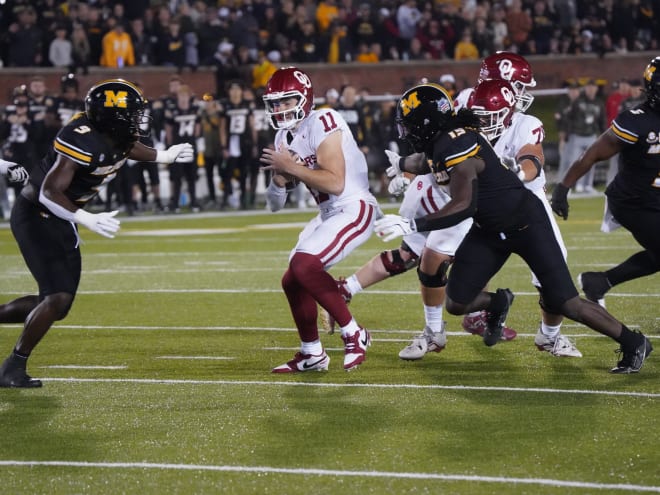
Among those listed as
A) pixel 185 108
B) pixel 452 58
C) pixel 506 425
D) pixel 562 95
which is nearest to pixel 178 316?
pixel 506 425

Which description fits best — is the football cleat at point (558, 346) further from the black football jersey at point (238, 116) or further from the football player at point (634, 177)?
the black football jersey at point (238, 116)

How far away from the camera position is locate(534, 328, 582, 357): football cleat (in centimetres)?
675

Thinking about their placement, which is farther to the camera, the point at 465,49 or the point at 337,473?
the point at 465,49

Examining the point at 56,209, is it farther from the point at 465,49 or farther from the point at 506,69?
the point at 465,49

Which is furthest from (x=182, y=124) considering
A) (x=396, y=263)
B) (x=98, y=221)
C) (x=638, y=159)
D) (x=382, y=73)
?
(x=98, y=221)

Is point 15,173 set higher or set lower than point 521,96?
lower

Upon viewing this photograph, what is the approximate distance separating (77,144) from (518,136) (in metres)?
2.48

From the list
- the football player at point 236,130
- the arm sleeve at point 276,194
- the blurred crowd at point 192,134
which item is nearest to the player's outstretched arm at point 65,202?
the arm sleeve at point 276,194

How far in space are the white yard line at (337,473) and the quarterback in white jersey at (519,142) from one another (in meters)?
2.20

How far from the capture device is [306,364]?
21.4 ft

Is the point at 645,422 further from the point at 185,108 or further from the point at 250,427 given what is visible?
the point at 185,108

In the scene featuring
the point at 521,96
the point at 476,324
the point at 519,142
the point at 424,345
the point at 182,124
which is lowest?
the point at 182,124

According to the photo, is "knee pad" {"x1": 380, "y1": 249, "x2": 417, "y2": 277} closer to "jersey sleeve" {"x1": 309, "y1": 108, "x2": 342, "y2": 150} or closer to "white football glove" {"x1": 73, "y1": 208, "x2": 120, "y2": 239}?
"jersey sleeve" {"x1": 309, "y1": 108, "x2": 342, "y2": 150}

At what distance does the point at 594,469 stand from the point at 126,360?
3301 mm
